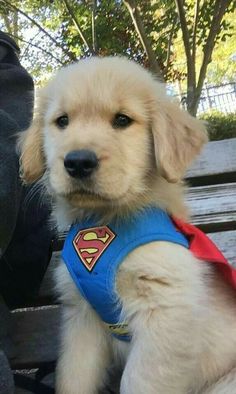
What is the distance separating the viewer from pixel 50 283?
253cm

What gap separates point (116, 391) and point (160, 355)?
0.70 metres

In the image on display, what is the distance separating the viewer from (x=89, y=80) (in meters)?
1.92

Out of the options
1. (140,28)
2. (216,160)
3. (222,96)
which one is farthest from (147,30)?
(222,96)

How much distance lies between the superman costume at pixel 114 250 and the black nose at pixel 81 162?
275 mm

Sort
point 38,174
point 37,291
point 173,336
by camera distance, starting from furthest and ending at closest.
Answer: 1. point 37,291
2. point 38,174
3. point 173,336

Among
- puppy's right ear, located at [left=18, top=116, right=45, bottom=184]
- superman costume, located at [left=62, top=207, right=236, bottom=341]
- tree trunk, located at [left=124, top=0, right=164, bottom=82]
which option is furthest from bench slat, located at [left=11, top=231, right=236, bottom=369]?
tree trunk, located at [left=124, top=0, right=164, bottom=82]

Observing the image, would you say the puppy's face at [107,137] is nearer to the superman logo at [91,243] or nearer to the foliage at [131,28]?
the superman logo at [91,243]

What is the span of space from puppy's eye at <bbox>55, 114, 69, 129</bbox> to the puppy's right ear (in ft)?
0.36

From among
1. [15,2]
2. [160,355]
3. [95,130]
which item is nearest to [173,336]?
[160,355]

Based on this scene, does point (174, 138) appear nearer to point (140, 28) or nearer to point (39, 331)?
point (39, 331)

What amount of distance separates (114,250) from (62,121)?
1.59 ft

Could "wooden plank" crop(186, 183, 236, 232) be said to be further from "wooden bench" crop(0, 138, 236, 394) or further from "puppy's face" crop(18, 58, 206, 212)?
"puppy's face" crop(18, 58, 206, 212)

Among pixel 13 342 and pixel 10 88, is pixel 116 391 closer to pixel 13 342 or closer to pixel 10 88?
pixel 13 342

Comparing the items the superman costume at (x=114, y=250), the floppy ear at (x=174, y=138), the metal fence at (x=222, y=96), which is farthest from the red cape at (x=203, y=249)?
the metal fence at (x=222, y=96)
